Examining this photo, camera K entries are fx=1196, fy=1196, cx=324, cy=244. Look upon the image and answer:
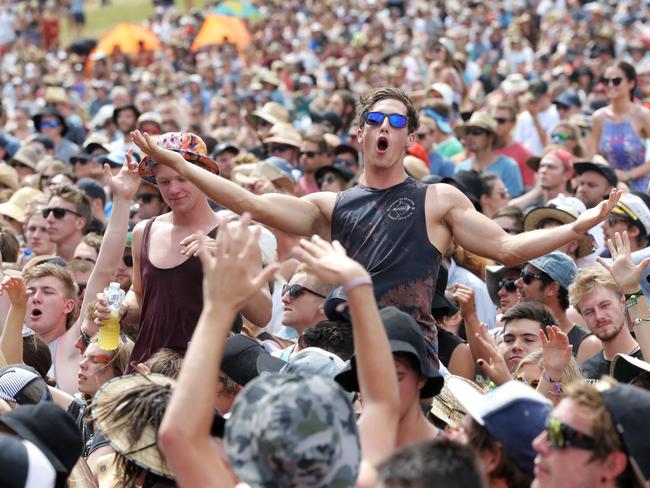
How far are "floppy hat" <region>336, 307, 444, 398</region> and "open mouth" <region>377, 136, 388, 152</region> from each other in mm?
1204

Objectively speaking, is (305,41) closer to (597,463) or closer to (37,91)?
(37,91)

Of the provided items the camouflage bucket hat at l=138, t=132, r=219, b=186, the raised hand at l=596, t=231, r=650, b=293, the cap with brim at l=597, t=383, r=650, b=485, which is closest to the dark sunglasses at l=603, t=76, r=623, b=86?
the raised hand at l=596, t=231, r=650, b=293

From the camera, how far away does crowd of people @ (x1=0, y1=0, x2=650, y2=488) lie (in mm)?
3334

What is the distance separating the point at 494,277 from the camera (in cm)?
750

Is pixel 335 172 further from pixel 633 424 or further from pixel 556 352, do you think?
pixel 633 424

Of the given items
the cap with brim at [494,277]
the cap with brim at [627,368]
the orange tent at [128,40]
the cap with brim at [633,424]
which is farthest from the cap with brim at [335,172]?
the orange tent at [128,40]

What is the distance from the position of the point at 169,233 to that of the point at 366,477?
283cm

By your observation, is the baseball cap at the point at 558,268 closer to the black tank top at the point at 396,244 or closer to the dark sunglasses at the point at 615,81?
the black tank top at the point at 396,244

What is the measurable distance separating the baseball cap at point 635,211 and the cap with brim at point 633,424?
4462mm

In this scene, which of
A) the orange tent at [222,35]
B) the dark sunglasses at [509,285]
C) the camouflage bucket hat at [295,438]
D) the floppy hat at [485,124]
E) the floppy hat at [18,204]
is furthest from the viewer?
the orange tent at [222,35]

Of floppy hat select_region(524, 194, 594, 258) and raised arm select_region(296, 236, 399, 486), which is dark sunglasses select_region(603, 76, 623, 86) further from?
raised arm select_region(296, 236, 399, 486)

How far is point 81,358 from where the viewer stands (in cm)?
677

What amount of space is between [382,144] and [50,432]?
2.04 meters

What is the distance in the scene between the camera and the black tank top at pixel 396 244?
5.03 metres
